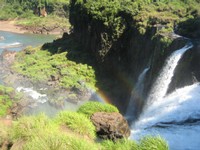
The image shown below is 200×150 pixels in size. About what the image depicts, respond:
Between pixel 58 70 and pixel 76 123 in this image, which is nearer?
pixel 76 123

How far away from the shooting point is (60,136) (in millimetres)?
9398

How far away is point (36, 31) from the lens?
84.9 metres

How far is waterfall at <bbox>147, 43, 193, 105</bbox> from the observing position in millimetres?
23891

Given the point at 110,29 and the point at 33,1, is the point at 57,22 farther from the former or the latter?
the point at 110,29

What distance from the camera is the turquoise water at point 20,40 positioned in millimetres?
63616

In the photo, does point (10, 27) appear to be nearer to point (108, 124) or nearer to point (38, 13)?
point (38, 13)

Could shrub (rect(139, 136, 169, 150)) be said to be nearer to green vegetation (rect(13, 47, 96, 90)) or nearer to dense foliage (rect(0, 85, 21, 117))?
dense foliage (rect(0, 85, 21, 117))

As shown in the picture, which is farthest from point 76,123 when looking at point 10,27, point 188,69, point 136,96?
point 10,27

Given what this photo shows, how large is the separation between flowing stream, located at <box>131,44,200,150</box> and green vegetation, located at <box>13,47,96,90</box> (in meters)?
11.3

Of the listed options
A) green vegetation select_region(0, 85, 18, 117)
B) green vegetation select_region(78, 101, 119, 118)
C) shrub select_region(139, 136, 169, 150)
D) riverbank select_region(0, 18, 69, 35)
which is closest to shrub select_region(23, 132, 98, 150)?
shrub select_region(139, 136, 169, 150)

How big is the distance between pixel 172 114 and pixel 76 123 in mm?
9939

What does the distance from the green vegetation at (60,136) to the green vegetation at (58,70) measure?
23.0 metres

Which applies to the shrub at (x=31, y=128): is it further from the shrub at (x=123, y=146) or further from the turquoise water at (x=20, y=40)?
the turquoise water at (x=20, y=40)

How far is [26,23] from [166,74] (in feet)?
236
